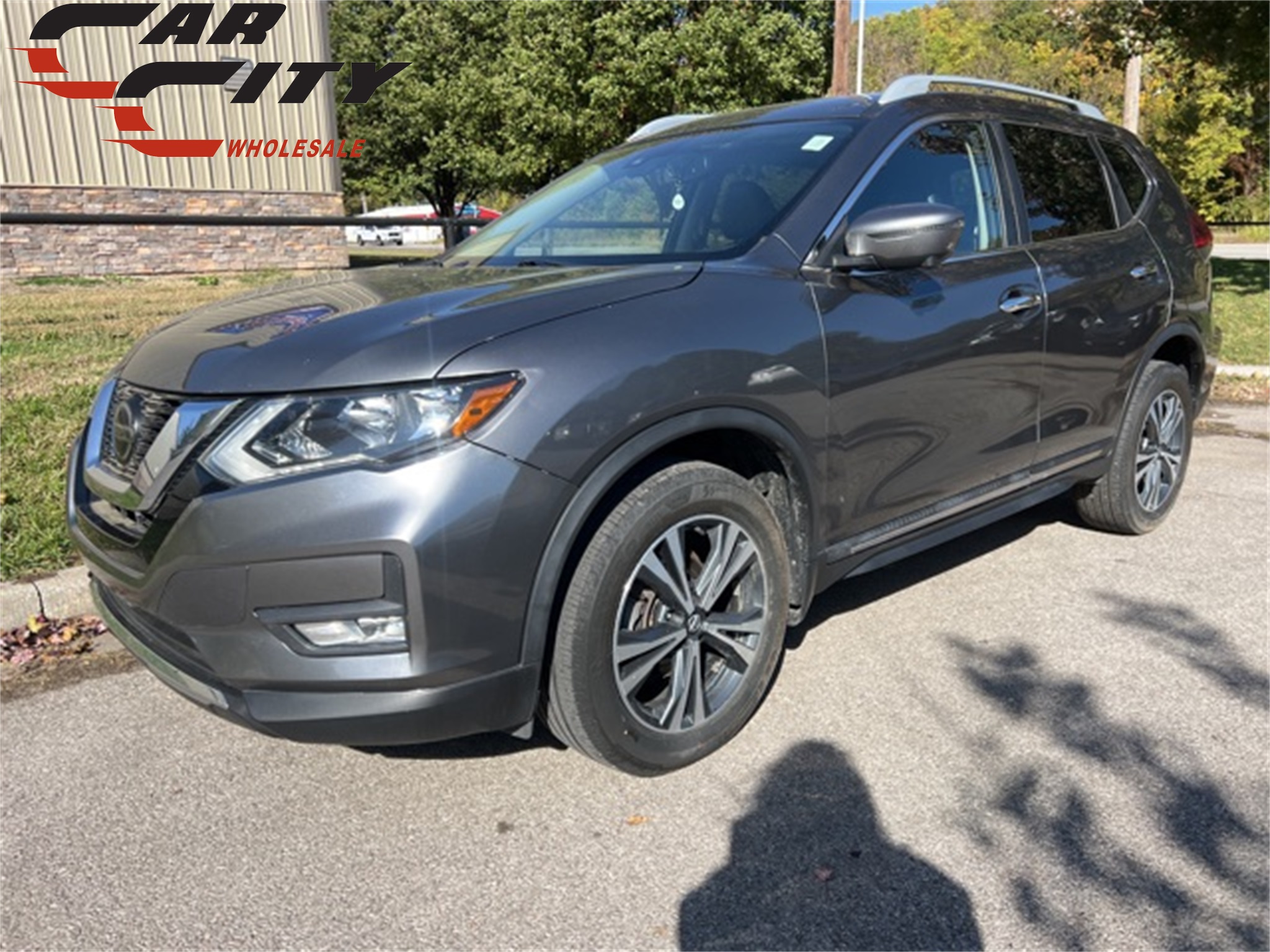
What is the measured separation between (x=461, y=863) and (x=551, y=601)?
68cm

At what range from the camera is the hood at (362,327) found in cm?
237

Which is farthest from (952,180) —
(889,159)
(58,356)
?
(58,356)

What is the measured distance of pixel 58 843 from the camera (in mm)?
2674

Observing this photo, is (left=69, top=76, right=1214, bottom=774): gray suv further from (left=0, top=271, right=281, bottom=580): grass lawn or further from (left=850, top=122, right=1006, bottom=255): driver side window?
(left=0, top=271, right=281, bottom=580): grass lawn

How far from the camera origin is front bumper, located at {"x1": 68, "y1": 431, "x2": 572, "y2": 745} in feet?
7.48

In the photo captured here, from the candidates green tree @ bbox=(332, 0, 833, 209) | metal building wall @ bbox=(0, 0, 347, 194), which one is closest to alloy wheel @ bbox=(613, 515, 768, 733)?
green tree @ bbox=(332, 0, 833, 209)

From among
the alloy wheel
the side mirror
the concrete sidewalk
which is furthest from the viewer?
the concrete sidewalk

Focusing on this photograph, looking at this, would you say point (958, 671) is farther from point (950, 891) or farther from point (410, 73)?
point (410, 73)

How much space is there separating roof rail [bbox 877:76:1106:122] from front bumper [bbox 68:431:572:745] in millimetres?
2182

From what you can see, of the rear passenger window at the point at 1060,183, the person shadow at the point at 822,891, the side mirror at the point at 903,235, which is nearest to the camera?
the person shadow at the point at 822,891

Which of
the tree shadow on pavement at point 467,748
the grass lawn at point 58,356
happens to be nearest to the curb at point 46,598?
the grass lawn at point 58,356

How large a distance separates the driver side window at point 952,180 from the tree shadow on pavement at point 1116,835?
1654 mm

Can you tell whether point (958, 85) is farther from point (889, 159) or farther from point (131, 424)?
point (131, 424)

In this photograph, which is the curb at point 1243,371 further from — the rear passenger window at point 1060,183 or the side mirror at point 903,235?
the side mirror at point 903,235
